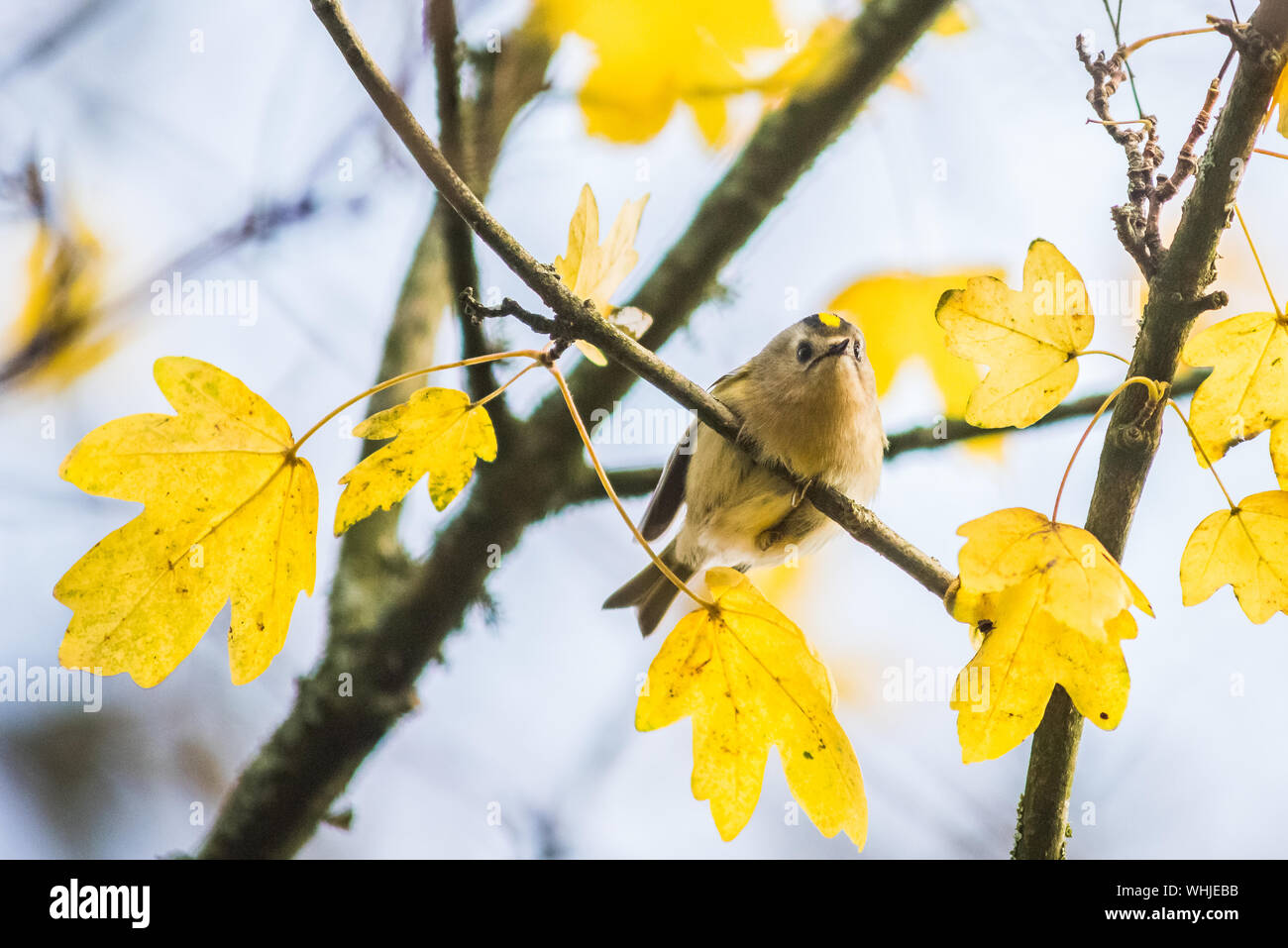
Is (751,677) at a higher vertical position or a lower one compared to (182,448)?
lower

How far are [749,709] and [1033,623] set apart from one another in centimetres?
29

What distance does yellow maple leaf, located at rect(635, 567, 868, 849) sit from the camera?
0.93 m

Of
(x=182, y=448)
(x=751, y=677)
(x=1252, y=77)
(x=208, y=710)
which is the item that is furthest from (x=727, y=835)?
(x=208, y=710)

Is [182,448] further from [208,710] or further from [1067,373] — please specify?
[208,710]

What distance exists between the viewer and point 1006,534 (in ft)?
2.79

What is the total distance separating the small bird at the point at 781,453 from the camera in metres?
1.67

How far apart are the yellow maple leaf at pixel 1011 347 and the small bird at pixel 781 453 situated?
55cm

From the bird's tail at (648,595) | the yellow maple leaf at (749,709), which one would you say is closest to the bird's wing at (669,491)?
the bird's tail at (648,595)

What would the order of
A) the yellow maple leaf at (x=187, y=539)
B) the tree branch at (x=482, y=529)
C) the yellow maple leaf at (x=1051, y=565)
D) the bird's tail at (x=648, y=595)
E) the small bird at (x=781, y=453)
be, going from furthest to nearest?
the bird's tail at (x=648, y=595) < the tree branch at (x=482, y=529) < the small bird at (x=781, y=453) < the yellow maple leaf at (x=187, y=539) < the yellow maple leaf at (x=1051, y=565)

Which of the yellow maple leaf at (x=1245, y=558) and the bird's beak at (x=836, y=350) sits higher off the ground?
the bird's beak at (x=836, y=350)

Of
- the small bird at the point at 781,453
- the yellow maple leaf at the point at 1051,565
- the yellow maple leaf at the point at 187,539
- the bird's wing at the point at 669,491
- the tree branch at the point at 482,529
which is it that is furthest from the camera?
the bird's wing at the point at 669,491

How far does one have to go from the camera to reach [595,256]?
1.03 metres

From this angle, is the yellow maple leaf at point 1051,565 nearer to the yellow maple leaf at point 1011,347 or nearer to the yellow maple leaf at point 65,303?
the yellow maple leaf at point 1011,347

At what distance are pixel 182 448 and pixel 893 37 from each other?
4.71ft
